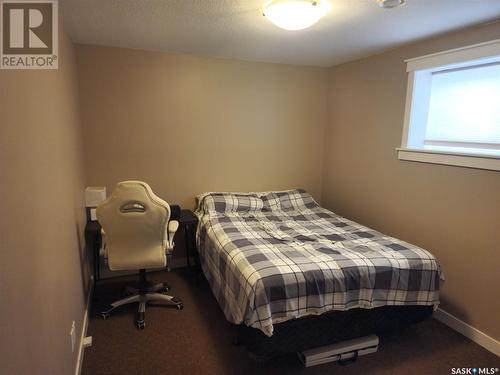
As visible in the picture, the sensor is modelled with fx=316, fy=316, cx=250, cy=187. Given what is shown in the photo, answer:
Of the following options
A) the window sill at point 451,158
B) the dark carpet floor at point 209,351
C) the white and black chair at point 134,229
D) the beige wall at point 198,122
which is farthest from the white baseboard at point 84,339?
the window sill at point 451,158

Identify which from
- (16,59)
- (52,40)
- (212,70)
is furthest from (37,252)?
(212,70)

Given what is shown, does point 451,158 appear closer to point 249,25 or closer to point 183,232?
point 249,25

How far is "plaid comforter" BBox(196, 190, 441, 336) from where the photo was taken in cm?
190

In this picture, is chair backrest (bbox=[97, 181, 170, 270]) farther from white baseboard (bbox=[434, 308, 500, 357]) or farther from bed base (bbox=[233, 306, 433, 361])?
white baseboard (bbox=[434, 308, 500, 357])

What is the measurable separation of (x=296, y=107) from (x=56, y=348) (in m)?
3.23

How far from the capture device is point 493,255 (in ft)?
7.32

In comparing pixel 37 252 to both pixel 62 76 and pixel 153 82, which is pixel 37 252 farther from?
pixel 153 82

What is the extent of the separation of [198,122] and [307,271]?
2.08m

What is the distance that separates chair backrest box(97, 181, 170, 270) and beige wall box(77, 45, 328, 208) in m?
0.94

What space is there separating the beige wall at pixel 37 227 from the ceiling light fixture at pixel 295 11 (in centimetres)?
132

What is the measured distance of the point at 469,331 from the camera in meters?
2.37

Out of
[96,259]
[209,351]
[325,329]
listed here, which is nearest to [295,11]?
[325,329]

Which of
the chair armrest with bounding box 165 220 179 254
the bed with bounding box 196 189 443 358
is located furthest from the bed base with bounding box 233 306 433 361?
the chair armrest with bounding box 165 220 179 254

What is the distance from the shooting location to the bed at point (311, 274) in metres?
1.90
